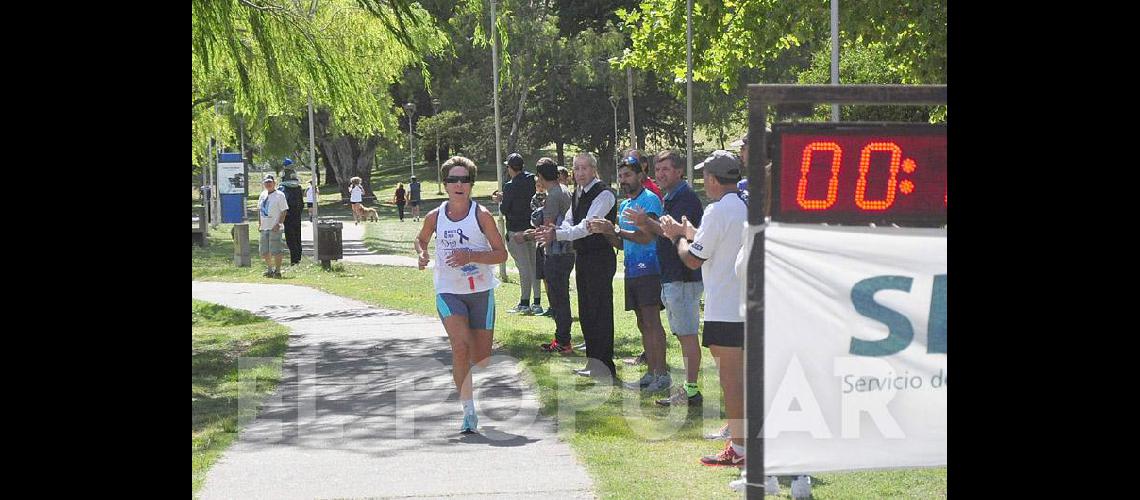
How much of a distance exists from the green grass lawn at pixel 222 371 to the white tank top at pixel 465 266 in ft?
5.23

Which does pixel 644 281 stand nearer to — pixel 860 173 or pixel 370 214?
pixel 860 173

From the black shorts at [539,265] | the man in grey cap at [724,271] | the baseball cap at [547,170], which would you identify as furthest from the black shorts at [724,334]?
the black shorts at [539,265]

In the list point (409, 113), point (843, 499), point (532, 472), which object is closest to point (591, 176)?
point (532, 472)

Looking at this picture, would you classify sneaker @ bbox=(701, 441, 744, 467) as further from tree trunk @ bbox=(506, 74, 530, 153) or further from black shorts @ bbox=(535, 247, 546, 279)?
tree trunk @ bbox=(506, 74, 530, 153)

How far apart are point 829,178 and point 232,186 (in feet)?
109

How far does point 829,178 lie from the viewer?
5012 millimetres

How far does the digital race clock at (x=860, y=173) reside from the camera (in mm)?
4984

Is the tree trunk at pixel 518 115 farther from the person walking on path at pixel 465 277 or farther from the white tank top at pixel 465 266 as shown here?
the white tank top at pixel 465 266

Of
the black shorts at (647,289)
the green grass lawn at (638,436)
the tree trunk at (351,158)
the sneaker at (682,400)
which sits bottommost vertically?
the green grass lawn at (638,436)

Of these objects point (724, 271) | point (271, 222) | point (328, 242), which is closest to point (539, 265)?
point (271, 222)
